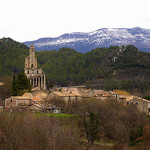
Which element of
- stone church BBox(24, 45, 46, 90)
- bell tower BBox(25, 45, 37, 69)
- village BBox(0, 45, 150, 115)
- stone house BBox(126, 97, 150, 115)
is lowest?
stone house BBox(126, 97, 150, 115)

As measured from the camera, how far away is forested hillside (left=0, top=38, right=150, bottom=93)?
112800 mm

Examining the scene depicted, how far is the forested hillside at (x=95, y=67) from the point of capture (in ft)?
370

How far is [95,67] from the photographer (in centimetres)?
13350

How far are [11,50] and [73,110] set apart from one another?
87.1 m

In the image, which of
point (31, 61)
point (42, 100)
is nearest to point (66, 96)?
point (42, 100)

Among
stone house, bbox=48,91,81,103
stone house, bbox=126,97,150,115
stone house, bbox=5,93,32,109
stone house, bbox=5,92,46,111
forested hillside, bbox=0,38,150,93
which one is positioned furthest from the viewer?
forested hillside, bbox=0,38,150,93

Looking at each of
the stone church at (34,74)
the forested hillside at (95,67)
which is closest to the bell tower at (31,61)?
the stone church at (34,74)

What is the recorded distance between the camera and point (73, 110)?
49.7m

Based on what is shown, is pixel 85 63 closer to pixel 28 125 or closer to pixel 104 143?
pixel 104 143

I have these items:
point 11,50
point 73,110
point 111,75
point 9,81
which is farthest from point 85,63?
point 73,110

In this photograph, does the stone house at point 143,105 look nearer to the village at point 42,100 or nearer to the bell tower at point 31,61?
the village at point 42,100

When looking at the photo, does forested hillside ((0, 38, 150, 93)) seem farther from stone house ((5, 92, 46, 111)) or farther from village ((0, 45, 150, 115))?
stone house ((5, 92, 46, 111))

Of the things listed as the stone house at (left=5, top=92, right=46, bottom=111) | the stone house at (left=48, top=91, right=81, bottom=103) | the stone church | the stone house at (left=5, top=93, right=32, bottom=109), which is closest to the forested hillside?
the stone church

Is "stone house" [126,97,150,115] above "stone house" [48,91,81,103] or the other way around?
the other way around
